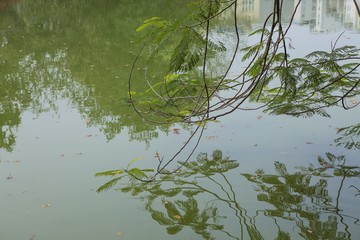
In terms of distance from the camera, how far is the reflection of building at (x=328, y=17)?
10.2 m

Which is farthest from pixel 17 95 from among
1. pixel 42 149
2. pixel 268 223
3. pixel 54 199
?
pixel 268 223

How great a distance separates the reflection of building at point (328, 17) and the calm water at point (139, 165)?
5.70 meters

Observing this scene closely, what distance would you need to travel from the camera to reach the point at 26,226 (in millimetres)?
2809

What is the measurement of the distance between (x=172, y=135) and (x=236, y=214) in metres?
1.49

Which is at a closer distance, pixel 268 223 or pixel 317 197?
pixel 268 223

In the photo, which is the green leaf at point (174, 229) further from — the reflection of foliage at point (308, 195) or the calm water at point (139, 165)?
the reflection of foliage at point (308, 195)

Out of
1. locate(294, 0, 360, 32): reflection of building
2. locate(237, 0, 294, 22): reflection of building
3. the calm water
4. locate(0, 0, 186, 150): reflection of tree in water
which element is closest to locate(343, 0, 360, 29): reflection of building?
locate(294, 0, 360, 32): reflection of building

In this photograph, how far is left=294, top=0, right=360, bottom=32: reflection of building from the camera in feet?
33.5

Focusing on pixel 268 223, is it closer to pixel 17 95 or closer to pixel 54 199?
pixel 54 199

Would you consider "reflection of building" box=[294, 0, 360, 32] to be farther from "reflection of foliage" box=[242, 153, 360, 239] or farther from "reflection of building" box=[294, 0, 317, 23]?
"reflection of foliage" box=[242, 153, 360, 239]

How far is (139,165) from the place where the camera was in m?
3.60

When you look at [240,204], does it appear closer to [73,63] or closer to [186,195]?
[186,195]

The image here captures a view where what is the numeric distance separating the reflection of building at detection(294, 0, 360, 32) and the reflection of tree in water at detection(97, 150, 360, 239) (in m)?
6.93

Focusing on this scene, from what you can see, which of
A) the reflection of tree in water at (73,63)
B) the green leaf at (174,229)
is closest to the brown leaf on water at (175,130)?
the reflection of tree in water at (73,63)
